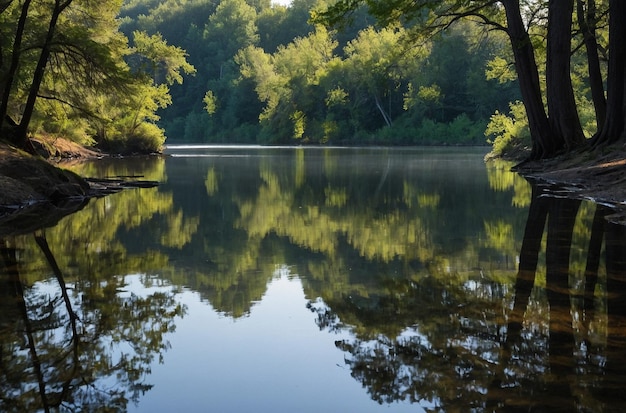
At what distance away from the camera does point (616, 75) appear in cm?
1908

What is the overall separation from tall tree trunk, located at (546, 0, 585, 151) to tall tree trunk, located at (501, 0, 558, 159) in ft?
1.64

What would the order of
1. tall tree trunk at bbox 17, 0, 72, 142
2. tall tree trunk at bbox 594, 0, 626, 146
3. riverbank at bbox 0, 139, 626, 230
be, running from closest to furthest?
riverbank at bbox 0, 139, 626, 230 → tall tree trunk at bbox 17, 0, 72, 142 → tall tree trunk at bbox 594, 0, 626, 146

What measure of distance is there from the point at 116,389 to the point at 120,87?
15.4 m

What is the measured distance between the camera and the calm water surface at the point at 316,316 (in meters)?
3.98

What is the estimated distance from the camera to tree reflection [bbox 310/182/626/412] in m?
3.89

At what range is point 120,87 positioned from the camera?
1850cm

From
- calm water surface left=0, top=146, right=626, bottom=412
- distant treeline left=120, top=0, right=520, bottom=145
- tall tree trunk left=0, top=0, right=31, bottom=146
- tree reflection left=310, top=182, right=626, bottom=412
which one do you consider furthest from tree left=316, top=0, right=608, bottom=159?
distant treeline left=120, top=0, right=520, bottom=145

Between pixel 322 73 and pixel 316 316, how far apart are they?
235ft

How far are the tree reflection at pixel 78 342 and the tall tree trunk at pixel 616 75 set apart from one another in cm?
1555

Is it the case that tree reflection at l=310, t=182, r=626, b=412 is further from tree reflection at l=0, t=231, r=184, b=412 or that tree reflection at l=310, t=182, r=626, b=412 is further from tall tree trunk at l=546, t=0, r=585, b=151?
tall tree trunk at l=546, t=0, r=585, b=151

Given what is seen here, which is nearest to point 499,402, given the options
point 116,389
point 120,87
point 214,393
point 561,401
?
point 561,401

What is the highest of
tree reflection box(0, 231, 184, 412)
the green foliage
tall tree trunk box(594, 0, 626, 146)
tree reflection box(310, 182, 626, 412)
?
tall tree trunk box(594, 0, 626, 146)

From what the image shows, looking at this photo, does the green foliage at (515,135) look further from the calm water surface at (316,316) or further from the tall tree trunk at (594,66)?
the calm water surface at (316,316)

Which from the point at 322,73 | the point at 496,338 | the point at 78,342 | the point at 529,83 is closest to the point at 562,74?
the point at 529,83
